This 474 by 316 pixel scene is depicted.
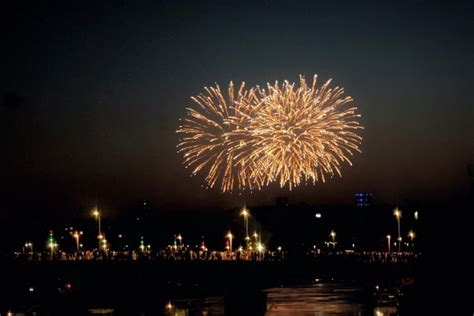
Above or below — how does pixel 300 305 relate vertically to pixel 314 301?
below

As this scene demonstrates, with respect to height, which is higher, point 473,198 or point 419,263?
point 473,198

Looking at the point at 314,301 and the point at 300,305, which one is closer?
the point at 300,305

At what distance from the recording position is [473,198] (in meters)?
47.7

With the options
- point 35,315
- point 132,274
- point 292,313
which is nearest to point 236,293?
point 292,313

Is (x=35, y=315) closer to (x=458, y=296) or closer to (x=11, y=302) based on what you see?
(x=11, y=302)

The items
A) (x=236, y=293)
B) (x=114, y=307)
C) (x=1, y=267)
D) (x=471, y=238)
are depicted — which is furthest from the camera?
(x=1, y=267)

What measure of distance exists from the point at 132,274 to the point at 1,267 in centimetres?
1246

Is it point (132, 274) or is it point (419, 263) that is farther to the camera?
point (132, 274)

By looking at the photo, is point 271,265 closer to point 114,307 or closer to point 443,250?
point 114,307

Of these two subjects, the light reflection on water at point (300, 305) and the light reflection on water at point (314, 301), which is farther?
the light reflection on water at point (314, 301)

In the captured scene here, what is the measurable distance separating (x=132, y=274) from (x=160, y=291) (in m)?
17.8

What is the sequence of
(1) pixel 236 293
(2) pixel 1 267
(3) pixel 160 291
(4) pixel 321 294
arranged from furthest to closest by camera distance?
(2) pixel 1 267 < (3) pixel 160 291 < (4) pixel 321 294 < (1) pixel 236 293

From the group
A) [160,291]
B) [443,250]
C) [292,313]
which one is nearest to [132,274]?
[160,291]

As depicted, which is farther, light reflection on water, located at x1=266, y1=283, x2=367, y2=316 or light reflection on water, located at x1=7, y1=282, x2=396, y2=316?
light reflection on water, located at x1=266, y1=283, x2=367, y2=316
